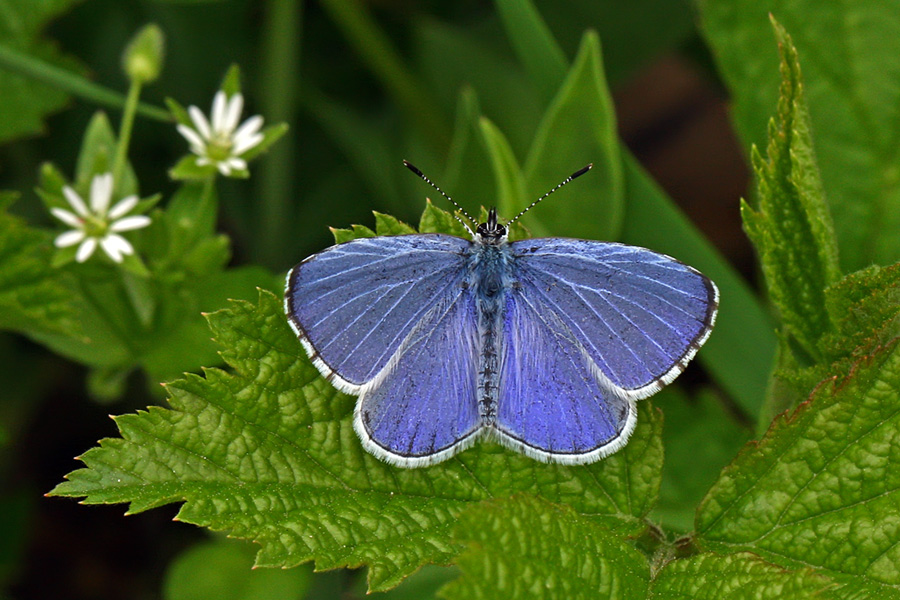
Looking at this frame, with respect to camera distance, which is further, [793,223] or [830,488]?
[793,223]

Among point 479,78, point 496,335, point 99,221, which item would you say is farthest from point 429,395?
point 479,78

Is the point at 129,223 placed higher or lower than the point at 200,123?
lower

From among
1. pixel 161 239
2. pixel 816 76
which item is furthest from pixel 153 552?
pixel 816 76

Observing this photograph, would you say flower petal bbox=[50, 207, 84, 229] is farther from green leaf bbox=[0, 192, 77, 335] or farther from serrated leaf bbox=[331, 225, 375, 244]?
serrated leaf bbox=[331, 225, 375, 244]

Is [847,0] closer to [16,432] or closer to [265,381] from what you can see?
[265,381]

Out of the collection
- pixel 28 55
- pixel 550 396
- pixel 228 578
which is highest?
pixel 28 55

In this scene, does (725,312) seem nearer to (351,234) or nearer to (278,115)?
(351,234)

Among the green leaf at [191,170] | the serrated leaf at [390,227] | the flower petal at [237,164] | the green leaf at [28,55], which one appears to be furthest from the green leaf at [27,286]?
the serrated leaf at [390,227]
